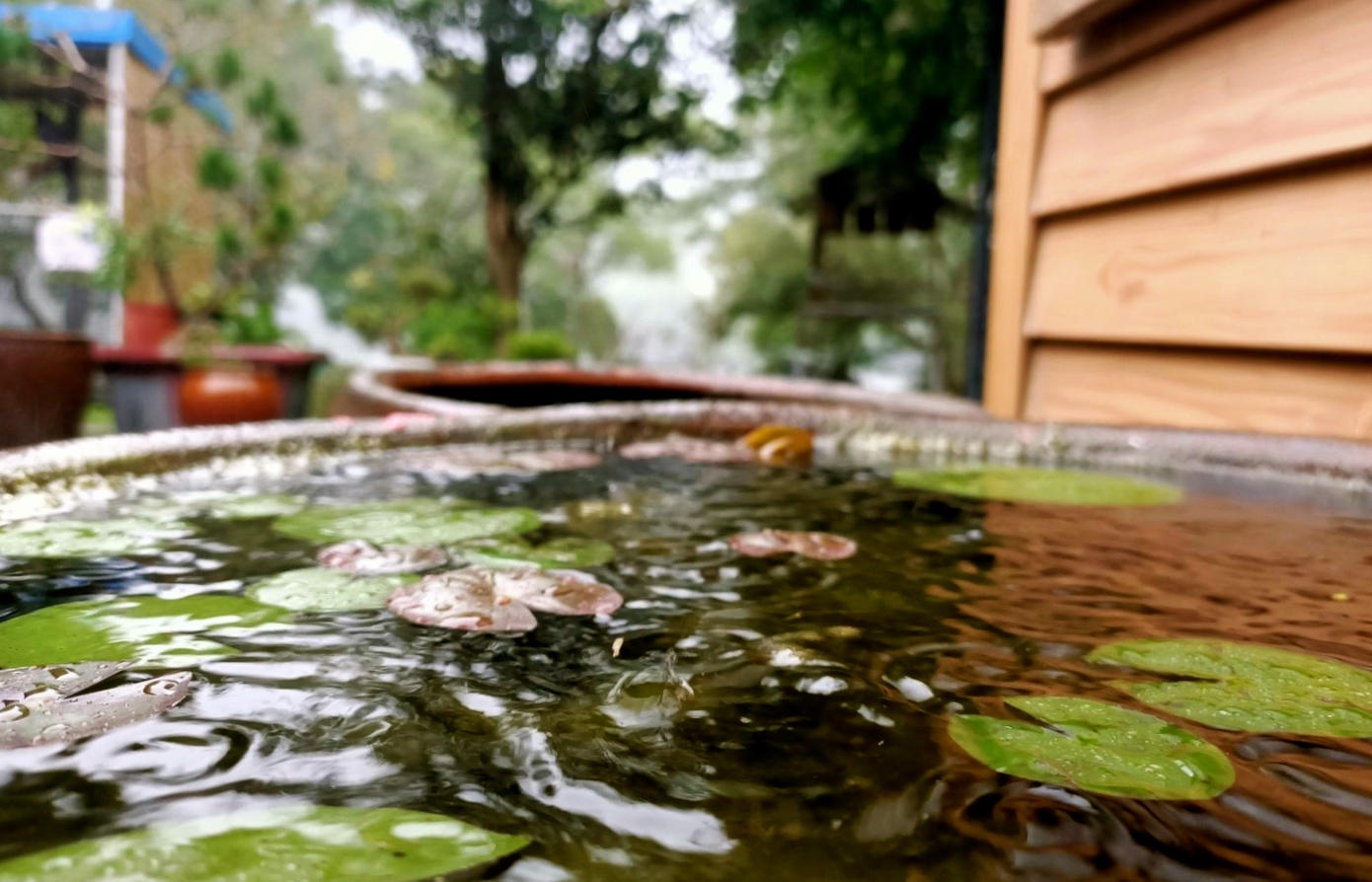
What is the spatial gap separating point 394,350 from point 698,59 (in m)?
5.02

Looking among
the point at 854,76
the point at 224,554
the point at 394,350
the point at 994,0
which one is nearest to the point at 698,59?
the point at 854,76

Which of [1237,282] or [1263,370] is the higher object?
[1237,282]

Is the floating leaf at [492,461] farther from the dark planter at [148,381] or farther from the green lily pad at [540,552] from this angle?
the dark planter at [148,381]

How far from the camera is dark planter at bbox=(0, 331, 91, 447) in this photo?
12.5 feet

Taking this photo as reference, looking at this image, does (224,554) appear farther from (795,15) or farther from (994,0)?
(795,15)

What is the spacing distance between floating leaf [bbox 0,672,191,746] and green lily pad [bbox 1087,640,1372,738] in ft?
2.01

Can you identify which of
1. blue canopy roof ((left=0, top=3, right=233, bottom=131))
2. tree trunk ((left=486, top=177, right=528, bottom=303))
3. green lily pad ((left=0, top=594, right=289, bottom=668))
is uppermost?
blue canopy roof ((left=0, top=3, right=233, bottom=131))

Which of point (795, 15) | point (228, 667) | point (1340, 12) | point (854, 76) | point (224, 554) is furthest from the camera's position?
point (854, 76)

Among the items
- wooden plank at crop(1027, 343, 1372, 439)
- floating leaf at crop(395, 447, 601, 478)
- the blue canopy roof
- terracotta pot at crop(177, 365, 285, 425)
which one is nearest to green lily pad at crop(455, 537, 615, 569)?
floating leaf at crop(395, 447, 601, 478)

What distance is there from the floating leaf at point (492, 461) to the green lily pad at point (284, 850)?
100cm

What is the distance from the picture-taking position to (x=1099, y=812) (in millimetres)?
430

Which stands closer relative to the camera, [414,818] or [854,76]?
[414,818]

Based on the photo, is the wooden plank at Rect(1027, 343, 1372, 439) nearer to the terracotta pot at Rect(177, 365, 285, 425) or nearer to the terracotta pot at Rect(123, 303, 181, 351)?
the terracotta pot at Rect(177, 365, 285, 425)

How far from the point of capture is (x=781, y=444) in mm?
1695
